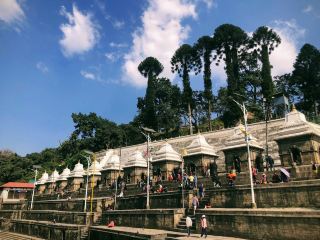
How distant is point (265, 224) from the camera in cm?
1305

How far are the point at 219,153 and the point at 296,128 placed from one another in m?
12.8

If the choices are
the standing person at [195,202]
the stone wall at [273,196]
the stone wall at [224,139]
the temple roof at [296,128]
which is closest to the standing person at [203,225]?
the standing person at [195,202]

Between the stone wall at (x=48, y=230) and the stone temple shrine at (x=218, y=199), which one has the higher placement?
the stone temple shrine at (x=218, y=199)

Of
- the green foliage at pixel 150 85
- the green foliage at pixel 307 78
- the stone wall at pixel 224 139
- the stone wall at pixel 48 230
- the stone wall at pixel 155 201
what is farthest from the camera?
the green foliage at pixel 150 85

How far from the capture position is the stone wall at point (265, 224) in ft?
38.2

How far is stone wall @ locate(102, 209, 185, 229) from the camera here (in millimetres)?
17625

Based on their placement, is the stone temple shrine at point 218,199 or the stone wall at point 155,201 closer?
the stone temple shrine at point 218,199

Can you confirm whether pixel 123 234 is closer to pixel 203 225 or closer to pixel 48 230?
pixel 203 225

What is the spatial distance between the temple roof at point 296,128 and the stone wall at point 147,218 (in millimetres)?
8951

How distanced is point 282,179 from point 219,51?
41213 mm

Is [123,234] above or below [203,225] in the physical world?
below

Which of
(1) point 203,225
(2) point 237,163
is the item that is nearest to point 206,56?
(2) point 237,163

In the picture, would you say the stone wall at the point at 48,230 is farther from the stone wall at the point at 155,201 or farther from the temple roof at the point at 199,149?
the temple roof at the point at 199,149

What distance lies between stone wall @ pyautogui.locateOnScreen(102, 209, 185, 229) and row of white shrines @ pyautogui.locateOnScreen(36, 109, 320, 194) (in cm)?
409
